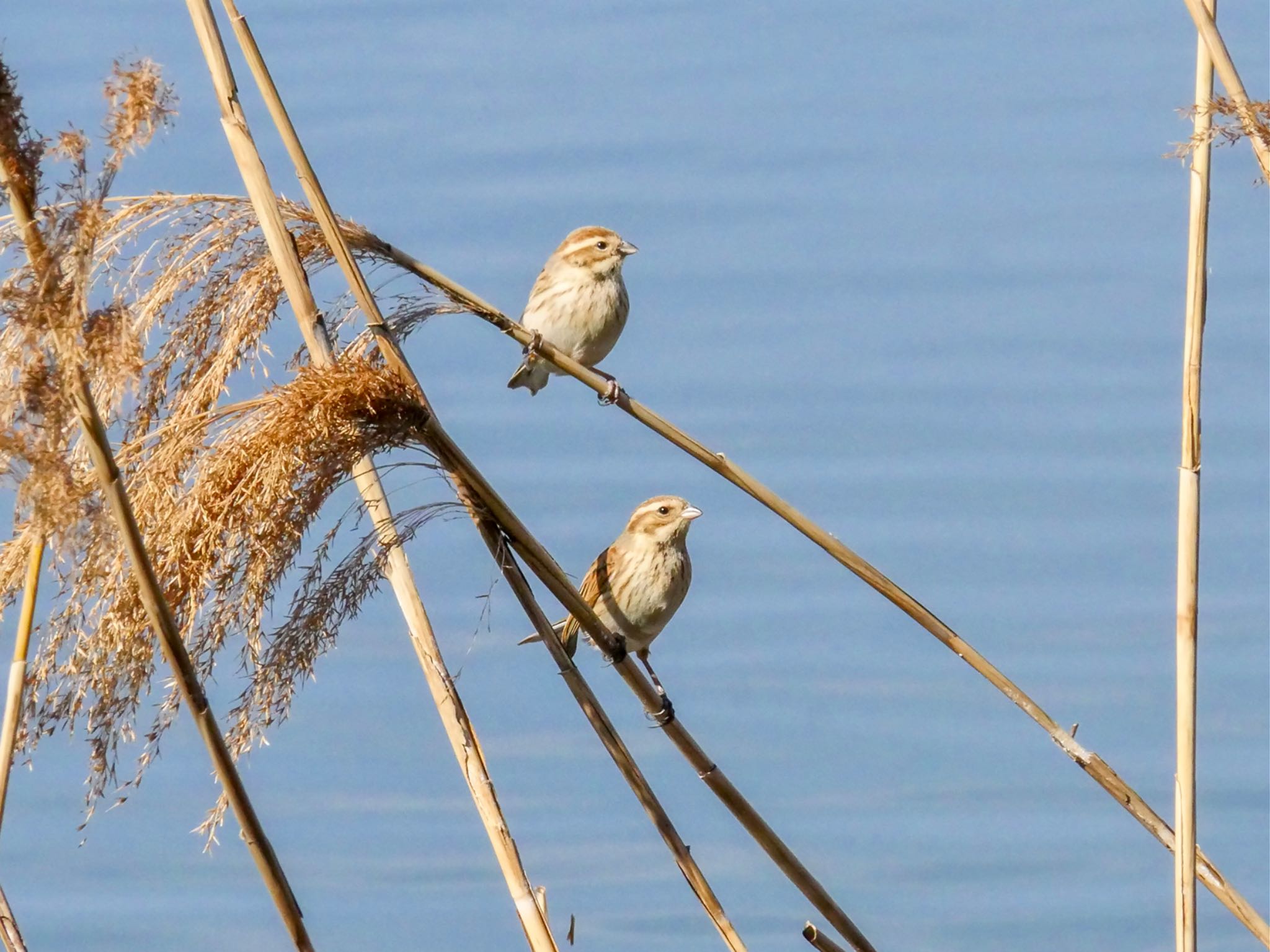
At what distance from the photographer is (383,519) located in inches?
105

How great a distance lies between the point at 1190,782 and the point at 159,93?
1.89m

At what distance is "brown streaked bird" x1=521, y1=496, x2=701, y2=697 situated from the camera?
→ 4.78 metres

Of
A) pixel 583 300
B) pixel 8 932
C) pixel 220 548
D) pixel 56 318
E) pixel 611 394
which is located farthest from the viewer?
pixel 583 300

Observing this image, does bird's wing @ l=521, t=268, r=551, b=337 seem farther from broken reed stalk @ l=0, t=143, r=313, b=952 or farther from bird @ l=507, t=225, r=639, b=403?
broken reed stalk @ l=0, t=143, r=313, b=952

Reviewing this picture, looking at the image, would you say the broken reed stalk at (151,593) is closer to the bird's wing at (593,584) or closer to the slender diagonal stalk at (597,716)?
the slender diagonal stalk at (597,716)

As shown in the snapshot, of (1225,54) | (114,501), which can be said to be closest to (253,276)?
(114,501)

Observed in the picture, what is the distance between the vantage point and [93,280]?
Result: 6.46 feet

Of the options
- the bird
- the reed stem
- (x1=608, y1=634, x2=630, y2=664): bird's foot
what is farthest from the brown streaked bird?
the reed stem

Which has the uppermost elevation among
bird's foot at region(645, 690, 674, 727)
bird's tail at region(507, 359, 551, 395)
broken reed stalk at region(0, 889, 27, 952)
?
bird's tail at region(507, 359, 551, 395)

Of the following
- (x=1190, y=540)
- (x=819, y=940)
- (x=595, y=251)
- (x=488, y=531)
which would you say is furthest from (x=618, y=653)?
(x=595, y=251)

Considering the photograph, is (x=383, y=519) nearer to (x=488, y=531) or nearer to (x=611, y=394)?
(x=488, y=531)

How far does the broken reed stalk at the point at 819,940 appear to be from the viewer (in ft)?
9.66

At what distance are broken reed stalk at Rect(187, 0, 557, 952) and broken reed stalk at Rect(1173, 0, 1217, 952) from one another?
1025 mm

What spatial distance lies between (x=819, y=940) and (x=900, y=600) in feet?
2.26
